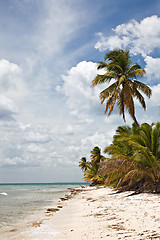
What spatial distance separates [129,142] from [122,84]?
660 cm

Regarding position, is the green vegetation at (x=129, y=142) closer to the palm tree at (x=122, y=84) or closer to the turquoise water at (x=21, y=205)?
the palm tree at (x=122, y=84)

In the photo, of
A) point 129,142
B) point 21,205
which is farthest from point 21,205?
point 129,142

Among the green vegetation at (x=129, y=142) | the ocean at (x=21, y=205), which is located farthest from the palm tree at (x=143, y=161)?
the ocean at (x=21, y=205)

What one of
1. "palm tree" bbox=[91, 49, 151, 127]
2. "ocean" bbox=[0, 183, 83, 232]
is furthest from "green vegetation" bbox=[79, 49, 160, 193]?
"ocean" bbox=[0, 183, 83, 232]

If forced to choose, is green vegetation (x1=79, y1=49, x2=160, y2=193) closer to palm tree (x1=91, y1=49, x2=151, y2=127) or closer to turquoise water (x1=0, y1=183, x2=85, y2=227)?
palm tree (x1=91, y1=49, x2=151, y2=127)

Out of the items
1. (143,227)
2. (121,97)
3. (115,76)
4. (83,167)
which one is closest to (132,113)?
(121,97)

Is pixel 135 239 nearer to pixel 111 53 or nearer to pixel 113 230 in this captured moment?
pixel 113 230

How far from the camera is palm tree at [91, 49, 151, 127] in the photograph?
55.5 ft

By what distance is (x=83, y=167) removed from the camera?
175 feet

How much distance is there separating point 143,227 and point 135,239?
2.99 ft

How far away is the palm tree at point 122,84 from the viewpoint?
16.9m

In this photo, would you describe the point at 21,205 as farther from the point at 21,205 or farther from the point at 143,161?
the point at 143,161

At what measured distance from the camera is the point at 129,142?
41.8 feet

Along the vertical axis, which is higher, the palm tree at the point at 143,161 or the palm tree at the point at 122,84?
the palm tree at the point at 122,84
